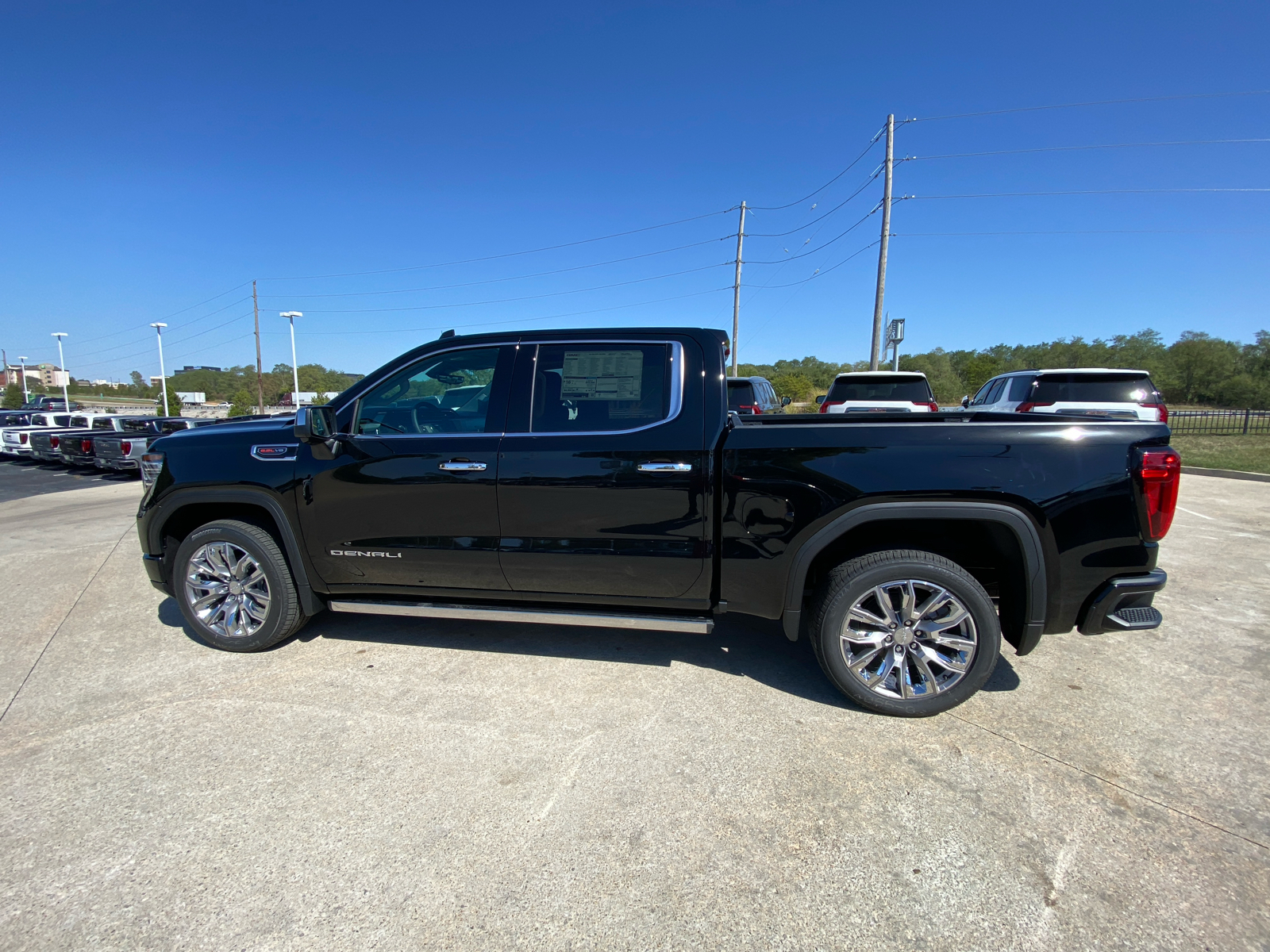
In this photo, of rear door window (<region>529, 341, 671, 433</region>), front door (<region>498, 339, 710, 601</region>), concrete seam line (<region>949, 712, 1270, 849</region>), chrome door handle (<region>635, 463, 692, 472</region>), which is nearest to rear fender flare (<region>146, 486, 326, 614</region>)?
front door (<region>498, 339, 710, 601</region>)

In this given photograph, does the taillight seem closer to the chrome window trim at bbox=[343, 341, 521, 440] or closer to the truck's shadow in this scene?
the truck's shadow

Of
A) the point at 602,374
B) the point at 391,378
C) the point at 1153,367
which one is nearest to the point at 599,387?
the point at 602,374

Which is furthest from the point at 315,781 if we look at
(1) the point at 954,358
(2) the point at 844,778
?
(1) the point at 954,358

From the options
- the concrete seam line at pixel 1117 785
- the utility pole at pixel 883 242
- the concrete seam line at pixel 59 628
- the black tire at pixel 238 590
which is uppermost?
the utility pole at pixel 883 242

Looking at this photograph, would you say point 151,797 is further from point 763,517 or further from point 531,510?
point 763,517

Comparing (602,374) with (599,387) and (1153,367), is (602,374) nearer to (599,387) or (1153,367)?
(599,387)

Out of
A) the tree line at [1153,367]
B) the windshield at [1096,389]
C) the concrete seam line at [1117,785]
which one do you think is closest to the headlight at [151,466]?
the concrete seam line at [1117,785]

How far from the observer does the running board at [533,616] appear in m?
3.20

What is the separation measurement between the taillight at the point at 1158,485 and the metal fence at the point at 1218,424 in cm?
1971

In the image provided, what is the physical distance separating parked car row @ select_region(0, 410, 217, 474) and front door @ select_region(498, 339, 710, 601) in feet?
34.8

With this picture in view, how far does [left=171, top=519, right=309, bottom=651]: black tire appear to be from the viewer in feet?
12.1

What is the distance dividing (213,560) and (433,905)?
111 inches

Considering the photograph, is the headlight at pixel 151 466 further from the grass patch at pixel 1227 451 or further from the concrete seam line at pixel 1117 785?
the grass patch at pixel 1227 451

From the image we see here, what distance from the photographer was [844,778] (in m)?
2.56
